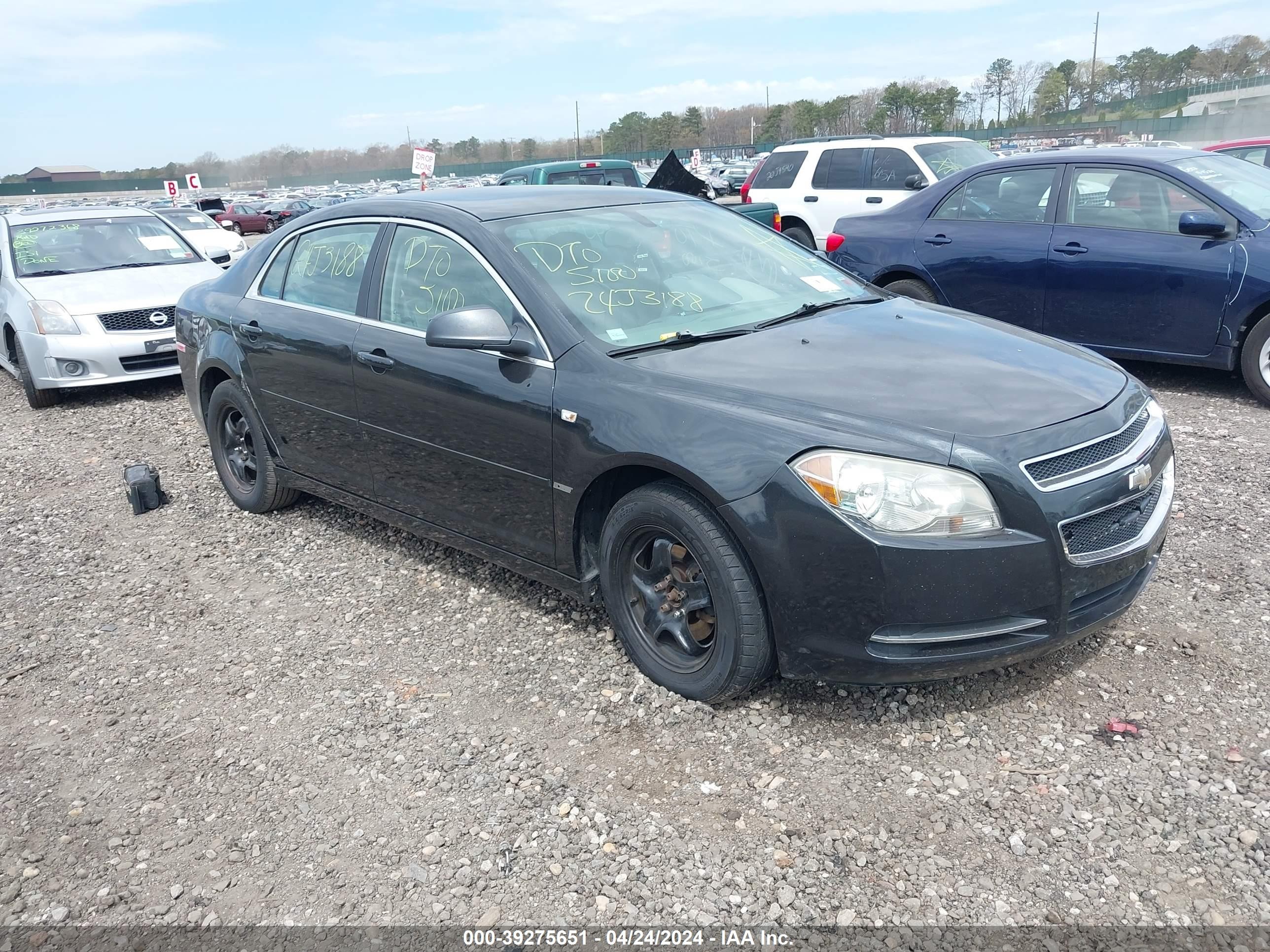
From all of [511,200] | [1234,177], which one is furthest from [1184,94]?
[511,200]

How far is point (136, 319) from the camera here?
849cm

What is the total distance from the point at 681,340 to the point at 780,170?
33.3 feet

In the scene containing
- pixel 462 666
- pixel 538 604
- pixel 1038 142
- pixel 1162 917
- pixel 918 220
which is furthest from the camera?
pixel 1038 142

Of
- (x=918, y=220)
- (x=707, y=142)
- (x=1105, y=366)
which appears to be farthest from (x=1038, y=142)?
(x=707, y=142)

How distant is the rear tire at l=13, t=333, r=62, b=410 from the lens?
8414mm

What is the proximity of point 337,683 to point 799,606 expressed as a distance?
6.12ft

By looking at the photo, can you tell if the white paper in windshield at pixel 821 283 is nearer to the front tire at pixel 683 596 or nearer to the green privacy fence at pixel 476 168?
the front tire at pixel 683 596

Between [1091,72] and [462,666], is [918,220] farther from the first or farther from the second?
[1091,72]

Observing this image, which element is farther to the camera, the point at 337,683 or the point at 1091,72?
the point at 1091,72

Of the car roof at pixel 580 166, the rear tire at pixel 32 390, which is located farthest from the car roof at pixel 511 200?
the car roof at pixel 580 166

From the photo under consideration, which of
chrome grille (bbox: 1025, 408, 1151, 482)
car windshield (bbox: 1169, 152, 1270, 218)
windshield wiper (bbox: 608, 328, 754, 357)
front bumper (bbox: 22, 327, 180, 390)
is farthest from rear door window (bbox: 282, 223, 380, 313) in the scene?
car windshield (bbox: 1169, 152, 1270, 218)

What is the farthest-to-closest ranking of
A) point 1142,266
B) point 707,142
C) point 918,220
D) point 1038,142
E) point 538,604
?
point 707,142 → point 1038,142 → point 918,220 → point 1142,266 → point 538,604

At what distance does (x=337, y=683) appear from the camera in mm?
3707

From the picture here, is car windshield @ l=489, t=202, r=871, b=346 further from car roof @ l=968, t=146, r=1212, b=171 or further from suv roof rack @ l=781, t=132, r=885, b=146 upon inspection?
suv roof rack @ l=781, t=132, r=885, b=146
